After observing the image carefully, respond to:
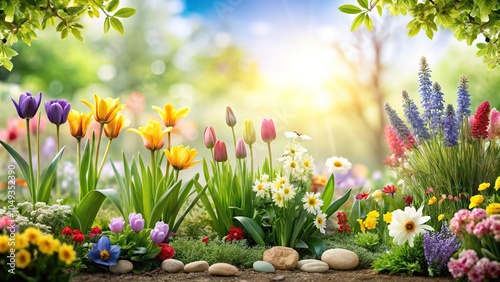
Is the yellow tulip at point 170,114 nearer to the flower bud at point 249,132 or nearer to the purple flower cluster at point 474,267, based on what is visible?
the flower bud at point 249,132

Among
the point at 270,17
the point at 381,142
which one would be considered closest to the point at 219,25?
the point at 270,17

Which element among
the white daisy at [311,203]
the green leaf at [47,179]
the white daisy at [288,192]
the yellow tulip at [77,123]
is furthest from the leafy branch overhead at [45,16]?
the white daisy at [311,203]

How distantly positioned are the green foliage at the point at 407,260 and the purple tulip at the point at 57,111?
2.14 metres

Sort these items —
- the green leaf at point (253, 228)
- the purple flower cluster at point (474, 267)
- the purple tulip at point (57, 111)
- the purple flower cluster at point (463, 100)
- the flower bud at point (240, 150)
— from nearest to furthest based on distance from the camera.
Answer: the purple flower cluster at point (474, 267) → the purple tulip at point (57, 111) → the purple flower cluster at point (463, 100) → the green leaf at point (253, 228) → the flower bud at point (240, 150)

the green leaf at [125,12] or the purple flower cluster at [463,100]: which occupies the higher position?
the green leaf at [125,12]

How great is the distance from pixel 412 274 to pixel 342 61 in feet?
25.1

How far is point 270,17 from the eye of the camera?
11.6 meters

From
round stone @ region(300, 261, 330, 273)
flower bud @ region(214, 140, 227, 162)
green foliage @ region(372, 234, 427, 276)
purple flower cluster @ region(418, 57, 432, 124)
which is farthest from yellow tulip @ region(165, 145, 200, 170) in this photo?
purple flower cluster @ region(418, 57, 432, 124)

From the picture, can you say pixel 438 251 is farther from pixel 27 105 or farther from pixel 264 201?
pixel 27 105

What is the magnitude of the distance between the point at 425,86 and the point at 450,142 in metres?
0.40

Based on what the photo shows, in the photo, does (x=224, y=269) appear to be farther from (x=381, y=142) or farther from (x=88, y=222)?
(x=381, y=142)

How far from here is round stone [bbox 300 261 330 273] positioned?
353 cm

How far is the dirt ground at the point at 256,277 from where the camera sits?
10.5ft

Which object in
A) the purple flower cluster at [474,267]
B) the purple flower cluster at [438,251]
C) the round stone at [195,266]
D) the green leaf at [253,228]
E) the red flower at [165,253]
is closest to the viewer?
the purple flower cluster at [474,267]
